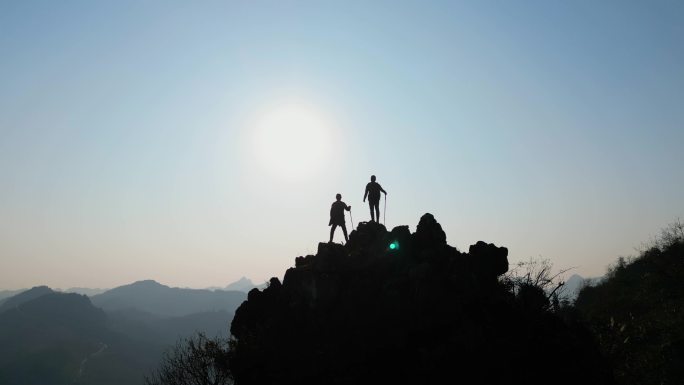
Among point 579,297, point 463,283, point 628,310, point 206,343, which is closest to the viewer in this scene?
point 463,283

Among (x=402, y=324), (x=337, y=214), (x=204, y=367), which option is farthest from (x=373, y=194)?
(x=204, y=367)

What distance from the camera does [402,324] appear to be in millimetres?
20969

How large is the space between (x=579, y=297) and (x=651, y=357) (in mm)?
25468

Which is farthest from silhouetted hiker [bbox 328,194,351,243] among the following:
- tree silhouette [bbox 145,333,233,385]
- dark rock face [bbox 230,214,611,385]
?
tree silhouette [bbox 145,333,233,385]

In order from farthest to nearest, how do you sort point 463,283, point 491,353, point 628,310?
point 628,310 → point 463,283 → point 491,353

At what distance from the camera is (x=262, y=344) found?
23.0m

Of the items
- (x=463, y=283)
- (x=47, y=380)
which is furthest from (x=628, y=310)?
(x=47, y=380)

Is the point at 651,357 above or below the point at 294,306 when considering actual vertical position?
below

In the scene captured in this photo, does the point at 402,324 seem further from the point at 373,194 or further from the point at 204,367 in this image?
the point at 204,367

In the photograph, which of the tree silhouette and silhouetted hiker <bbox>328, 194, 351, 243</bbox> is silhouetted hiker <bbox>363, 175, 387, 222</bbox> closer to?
silhouetted hiker <bbox>328, 194, 351, 243</bbox>

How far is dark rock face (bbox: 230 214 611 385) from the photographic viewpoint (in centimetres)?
1848

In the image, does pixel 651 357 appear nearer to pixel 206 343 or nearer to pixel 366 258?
pixel 366 258

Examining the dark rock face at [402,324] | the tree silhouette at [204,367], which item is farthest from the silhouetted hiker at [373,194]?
the tree silhouette at [204,367]

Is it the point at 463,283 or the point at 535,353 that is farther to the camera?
the point at 463,283
